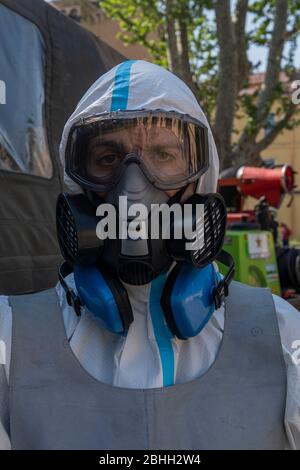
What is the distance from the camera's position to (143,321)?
1387 mm

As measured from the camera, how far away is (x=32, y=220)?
88.7 inches

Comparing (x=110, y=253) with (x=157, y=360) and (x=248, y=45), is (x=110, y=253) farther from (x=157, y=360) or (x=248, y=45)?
(x=248, y=45)

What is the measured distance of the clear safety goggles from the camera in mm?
1422

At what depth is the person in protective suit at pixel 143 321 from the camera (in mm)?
1205

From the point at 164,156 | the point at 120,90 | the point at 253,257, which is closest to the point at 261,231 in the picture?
the point at 253,257

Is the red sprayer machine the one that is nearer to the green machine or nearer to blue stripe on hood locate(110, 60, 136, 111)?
the green machine

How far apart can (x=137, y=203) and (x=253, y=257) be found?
2.39 meters

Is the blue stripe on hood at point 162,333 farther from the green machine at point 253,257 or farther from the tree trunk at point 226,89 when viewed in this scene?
the tree trunk at point 226,89

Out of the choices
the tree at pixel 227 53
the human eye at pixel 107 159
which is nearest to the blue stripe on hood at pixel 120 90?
the human eye at pixel 107 159
